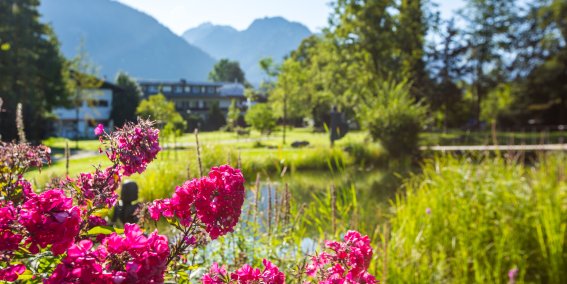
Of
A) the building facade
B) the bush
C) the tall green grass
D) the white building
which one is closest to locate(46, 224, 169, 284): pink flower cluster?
the tall green grass

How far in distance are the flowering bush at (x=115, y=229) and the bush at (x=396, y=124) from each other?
1648 centimetres

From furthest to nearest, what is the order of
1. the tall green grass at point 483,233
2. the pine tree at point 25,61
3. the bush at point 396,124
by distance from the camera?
1. the pine tree at point 25,61
2. the bush at point 396,124
3. the tall green grass at point 483,233

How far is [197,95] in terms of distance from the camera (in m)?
60.8

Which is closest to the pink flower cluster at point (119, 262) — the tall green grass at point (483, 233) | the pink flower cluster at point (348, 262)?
the pink flower cluster at point (348, 262)

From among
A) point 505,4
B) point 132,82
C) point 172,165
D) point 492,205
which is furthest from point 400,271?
point 132,82

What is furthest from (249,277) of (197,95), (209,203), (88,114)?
(197,95)

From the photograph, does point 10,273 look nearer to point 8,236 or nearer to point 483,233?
point 8,236

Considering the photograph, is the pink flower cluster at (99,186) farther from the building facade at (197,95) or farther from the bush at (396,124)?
the building facade at (197,95)

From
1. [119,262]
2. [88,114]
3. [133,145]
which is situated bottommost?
[119,262]

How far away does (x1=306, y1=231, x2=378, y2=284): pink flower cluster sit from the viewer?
4.32 feet

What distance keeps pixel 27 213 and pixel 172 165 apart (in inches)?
361

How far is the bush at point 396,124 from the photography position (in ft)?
57.0

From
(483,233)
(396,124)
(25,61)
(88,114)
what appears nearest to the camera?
(483,233)

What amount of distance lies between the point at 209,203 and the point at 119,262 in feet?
1.03
